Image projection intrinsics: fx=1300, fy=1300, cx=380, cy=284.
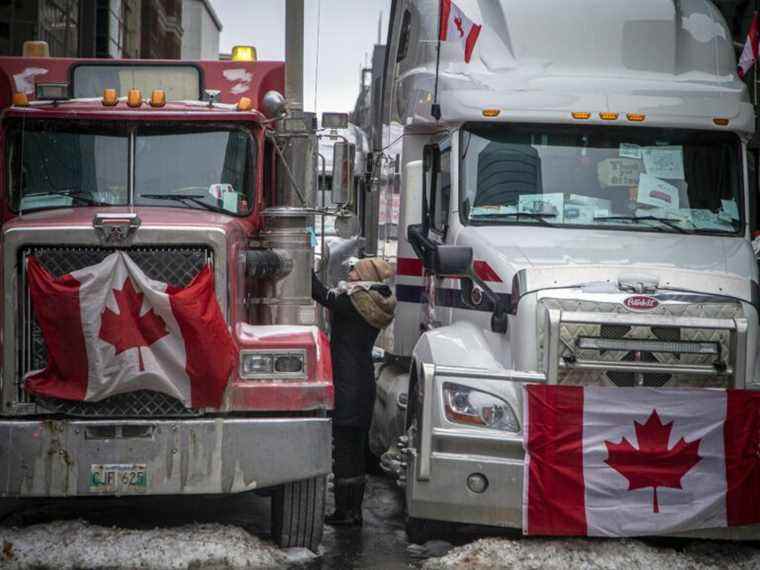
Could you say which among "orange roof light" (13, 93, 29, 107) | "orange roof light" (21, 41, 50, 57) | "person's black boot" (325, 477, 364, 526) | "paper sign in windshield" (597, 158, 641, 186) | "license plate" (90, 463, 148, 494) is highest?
"orange roof light" (21, 41, 50, 57)

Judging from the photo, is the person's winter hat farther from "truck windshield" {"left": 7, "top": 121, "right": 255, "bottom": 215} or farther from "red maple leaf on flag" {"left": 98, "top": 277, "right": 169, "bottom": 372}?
"red maple leaf on flag" {"left": 98, "top": 277, "right": 169, "bottom": 372}

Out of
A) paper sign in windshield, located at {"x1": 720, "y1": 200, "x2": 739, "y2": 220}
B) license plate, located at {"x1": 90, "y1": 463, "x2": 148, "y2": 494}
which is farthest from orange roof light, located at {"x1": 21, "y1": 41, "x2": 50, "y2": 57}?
paper sign in windshield, located at {"x1": 720, "y1": 200, "x2": 739, "y2": 220}

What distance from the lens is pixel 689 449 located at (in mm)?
8000

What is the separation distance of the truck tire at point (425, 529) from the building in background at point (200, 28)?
27800 millimetres

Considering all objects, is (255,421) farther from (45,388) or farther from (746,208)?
(746,208)

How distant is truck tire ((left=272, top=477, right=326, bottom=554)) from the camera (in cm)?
846

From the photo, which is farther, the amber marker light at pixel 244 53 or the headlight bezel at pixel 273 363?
the amber marker light at pixel 244 53

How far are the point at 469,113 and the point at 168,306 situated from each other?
2899 millimetres

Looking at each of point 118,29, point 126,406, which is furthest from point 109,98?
point 118,29

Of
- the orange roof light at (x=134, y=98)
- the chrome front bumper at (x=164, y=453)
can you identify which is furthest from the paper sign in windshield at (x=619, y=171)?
the orange roof light at (x=134, y=98)

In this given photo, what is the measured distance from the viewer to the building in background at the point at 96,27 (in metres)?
→ 20.2

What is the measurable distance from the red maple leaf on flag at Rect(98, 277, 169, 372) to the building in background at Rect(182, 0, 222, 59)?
2799 cm

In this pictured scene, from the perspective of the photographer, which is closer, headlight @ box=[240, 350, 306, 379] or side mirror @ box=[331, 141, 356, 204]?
headlight @ box=[240, 350, 306, 379]

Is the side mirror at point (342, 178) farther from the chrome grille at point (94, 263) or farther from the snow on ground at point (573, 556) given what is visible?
the snow on ground at point (573, 556)
